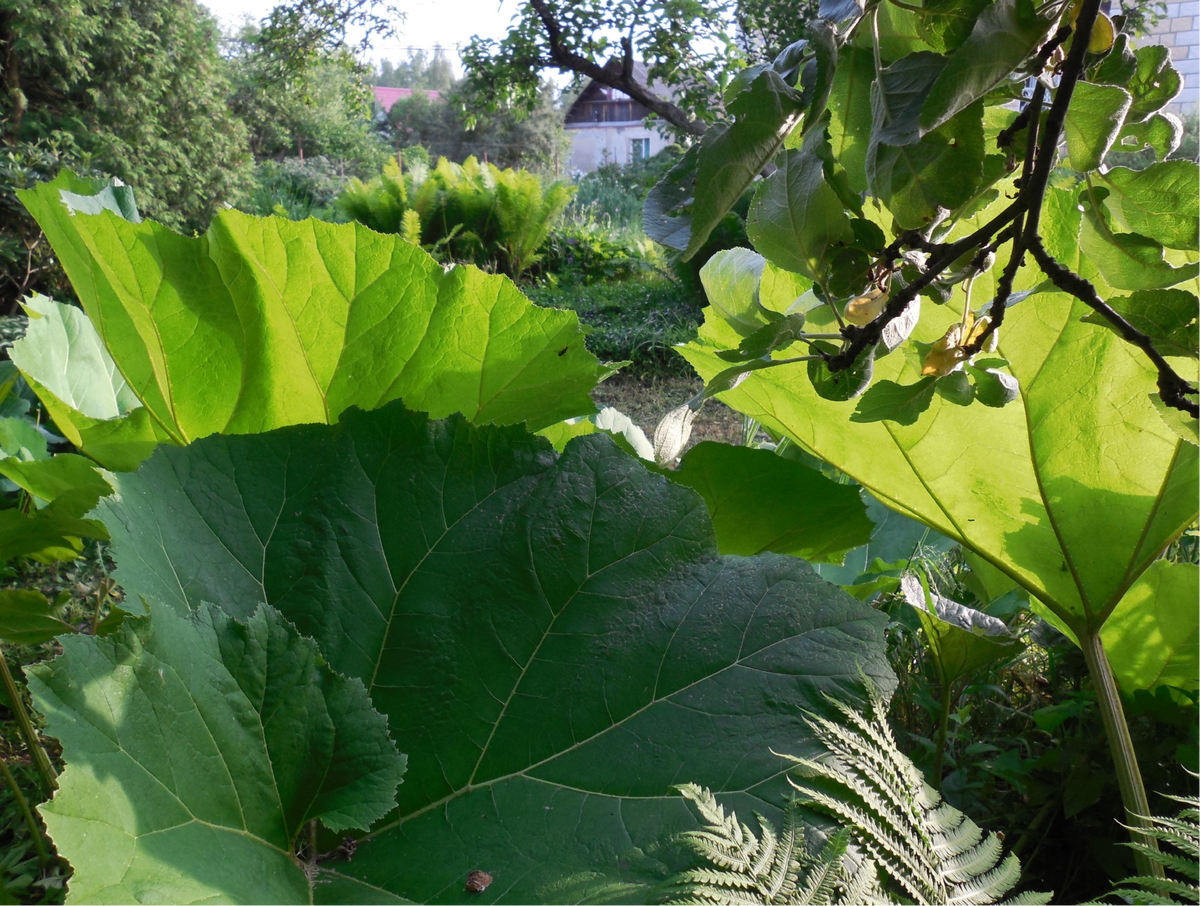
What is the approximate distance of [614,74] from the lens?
20.9 feet

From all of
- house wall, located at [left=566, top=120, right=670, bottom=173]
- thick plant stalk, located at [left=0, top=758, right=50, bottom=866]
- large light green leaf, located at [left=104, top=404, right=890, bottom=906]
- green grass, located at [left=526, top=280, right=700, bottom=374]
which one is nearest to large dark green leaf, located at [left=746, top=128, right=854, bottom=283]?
large light green leaf, located at [left=104, top=404, right=890, bottom=906]

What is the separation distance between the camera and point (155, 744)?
46 cm

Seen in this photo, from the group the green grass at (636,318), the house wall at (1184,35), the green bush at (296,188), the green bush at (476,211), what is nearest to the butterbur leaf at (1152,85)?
the green grass at (636,318)

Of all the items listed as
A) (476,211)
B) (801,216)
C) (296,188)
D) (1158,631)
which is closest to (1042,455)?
(1158,631)

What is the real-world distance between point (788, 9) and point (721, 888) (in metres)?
7.46

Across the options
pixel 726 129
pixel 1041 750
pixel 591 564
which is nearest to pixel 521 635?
pixel 591 564

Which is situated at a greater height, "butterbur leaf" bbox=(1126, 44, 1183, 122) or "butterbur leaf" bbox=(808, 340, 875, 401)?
"butterbur leaf" bbox=(1126, 44, 1183, 122)

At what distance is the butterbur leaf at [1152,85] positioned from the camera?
0.48 meters

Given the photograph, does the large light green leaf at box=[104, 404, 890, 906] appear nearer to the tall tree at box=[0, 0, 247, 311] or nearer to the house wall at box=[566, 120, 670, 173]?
the tall tree at box=[0, 0, 247, 311]

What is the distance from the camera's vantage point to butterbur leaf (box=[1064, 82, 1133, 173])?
37 cm

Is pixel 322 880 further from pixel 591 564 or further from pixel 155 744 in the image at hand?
pixel 591 564

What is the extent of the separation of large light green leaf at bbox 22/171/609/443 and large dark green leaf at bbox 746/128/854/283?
0.31m

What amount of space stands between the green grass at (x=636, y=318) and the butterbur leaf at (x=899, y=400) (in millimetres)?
4244

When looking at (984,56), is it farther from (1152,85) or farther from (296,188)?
(296,188)
